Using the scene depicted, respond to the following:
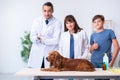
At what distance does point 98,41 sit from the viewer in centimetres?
259

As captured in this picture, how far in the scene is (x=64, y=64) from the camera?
234 cm

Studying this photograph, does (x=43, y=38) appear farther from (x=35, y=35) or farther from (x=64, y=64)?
(x=64, y=64)

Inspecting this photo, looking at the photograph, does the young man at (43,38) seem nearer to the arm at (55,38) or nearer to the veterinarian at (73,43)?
the arm at (55,38)

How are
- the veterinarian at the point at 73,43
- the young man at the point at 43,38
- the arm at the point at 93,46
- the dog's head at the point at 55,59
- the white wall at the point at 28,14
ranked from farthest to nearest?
the white wall at the point at 28,14, the young man at the point at 43,38, the veterinarian at the point at 73,43, the arm at the point at 93,46, the dog's head at the point at 55,59

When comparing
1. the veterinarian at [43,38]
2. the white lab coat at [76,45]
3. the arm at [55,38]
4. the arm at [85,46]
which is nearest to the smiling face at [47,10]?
the veterinarian at [43,38]

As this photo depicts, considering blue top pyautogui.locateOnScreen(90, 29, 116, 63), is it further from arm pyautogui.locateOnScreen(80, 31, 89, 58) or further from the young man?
the young man

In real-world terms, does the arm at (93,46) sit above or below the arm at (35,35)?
below

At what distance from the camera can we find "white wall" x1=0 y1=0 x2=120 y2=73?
19.1 ft

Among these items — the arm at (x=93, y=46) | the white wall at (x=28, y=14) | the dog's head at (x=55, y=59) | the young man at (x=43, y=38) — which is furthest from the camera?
the white wall at (x=28, y=14)

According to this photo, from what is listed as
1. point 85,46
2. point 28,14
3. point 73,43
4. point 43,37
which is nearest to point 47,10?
point 43,37

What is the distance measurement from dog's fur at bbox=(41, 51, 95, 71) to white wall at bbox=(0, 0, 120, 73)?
11.6 feet

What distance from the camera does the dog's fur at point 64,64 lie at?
91.1 inches

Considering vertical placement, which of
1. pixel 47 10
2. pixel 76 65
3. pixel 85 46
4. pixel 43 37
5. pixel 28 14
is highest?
pixel 28 14

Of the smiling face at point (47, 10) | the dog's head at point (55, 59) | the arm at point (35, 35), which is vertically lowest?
the dog's head at point (55, 59)
